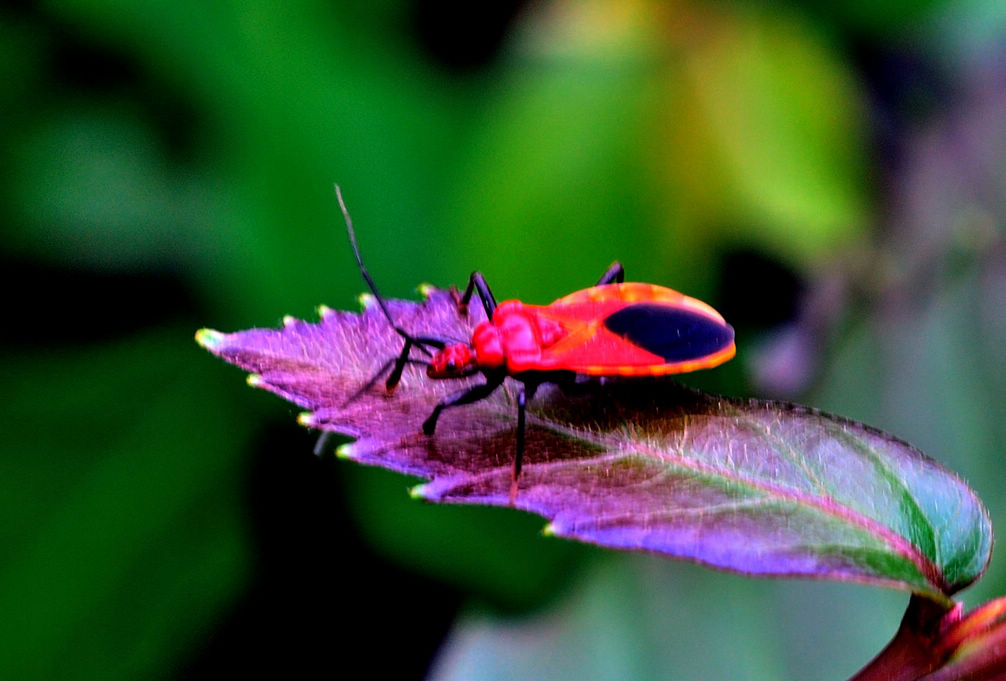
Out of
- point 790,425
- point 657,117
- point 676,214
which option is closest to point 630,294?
point 790,425

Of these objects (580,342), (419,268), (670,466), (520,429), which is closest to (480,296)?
(580,342)

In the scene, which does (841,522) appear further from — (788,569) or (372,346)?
(372,346)

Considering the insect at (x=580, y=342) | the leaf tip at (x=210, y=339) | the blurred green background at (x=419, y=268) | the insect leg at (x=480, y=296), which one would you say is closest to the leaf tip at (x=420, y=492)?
the insect at (x=580, y=342)

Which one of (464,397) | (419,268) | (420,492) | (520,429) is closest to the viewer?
(420,492)

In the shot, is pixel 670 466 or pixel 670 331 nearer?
pixel 670 466

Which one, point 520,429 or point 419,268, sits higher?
point 520,429

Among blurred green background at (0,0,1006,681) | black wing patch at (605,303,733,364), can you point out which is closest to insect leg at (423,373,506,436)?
black wing patch at (605,303,733,364)

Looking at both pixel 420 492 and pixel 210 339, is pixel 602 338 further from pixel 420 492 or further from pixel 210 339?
pixel 210 339

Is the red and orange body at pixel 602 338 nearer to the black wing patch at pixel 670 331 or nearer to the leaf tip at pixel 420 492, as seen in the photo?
the black wing patch at pixel 670 331
